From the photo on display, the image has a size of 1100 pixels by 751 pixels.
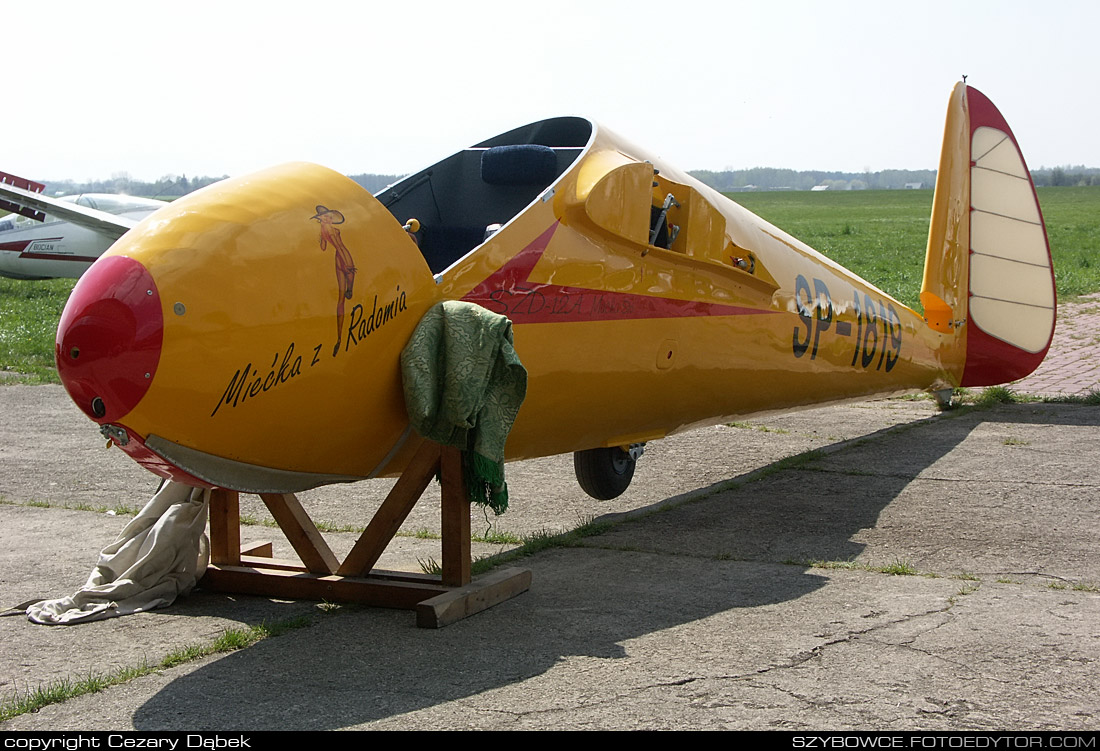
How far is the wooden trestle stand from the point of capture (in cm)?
456

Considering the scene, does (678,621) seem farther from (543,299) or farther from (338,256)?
(338,256)

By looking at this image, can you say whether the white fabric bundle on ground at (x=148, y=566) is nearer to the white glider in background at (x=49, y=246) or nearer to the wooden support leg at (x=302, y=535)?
the wooden support leg at (x=302, y=535)

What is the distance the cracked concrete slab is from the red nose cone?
98 centimetres

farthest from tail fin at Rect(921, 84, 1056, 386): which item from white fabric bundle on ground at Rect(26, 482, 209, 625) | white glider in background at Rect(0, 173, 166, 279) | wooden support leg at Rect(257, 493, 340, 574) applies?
white glider in background at Rect(0, 173, 166, 279)

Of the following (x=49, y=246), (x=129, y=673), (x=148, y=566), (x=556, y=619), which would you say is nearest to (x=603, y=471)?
(x=556, y=619)

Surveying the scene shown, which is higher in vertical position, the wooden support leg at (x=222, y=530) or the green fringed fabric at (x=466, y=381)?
the green fringed fabric at (x=466, y=381)

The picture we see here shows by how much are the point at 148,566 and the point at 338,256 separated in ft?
5.43

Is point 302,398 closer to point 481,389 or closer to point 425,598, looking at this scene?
point 481,389

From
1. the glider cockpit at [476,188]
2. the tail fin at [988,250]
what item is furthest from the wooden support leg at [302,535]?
the tail fin at [988,250]

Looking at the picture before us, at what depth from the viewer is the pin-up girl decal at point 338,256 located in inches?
157

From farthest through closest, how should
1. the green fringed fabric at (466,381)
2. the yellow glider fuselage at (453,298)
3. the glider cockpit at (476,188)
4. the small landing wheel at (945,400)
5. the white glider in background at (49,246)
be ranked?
the white glider in background at (49,246) < the small landing wheel at (945,400) < the glider cockpit at (476,188) < the green fringed fabric at (466,381) < the yellow glider fuselage at (453,298)

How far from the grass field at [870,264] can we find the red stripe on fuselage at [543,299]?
8.79 m
